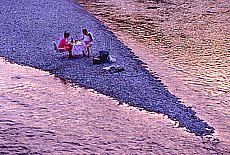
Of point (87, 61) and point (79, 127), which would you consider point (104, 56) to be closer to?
point (87, 61)

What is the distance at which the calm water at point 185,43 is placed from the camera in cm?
1622

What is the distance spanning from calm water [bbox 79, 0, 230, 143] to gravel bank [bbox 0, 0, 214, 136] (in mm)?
724

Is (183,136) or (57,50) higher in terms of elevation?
(57,50)

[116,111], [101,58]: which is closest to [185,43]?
[101,58]

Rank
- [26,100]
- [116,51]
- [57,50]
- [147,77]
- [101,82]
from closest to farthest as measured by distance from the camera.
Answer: [26,100] < [101,82] < [147,77] < [57,50] < [116,51]

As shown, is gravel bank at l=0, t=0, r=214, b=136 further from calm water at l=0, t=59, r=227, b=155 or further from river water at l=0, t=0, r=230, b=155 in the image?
calm water at l=0, t=59, r=227, b=155

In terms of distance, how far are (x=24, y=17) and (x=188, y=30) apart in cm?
1278

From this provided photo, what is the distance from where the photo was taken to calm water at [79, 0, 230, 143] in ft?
53.2

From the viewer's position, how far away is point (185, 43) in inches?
1019

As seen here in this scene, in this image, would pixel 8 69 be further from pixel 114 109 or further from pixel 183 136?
pixel 183 136

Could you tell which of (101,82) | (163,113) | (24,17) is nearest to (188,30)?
(24,17)

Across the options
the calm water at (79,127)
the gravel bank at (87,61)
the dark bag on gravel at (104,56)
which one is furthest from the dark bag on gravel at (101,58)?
the calm water at (79,127)

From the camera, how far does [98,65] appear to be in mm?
19000

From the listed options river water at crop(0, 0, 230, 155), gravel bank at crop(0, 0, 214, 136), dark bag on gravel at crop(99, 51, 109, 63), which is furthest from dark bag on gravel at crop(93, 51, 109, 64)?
river water at crop(0, 0, 230, 155)
